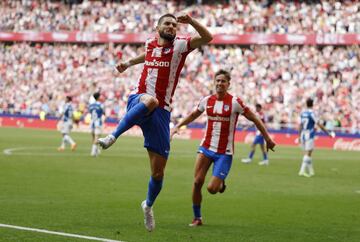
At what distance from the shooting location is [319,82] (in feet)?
163

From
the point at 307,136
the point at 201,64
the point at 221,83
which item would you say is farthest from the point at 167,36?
the point at 201,64

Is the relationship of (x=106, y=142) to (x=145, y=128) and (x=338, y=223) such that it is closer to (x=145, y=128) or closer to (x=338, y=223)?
(x=145, y=128)

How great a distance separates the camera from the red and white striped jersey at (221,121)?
48.8 ft

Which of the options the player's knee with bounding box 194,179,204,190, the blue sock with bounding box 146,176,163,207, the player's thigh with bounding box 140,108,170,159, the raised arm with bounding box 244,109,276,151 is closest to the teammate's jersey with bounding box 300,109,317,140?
the raised arm with bounding box 244,109,276,151

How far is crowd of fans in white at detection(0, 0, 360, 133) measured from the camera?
49.5 metres

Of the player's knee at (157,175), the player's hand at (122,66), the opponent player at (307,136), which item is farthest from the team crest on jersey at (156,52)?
the opponent player at (307,136)

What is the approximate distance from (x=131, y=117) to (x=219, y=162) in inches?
154

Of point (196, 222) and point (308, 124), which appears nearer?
point (196, 222)

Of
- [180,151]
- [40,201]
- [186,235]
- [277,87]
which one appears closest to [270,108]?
[277,87]

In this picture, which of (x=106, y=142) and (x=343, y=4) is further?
(x=343, y=4)

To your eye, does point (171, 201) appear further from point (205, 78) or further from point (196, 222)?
point (205, 78)

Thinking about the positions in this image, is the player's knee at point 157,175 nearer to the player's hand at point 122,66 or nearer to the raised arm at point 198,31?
the player's hand at point 122,66

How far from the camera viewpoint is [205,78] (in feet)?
180

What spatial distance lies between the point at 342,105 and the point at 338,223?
3307 cm
